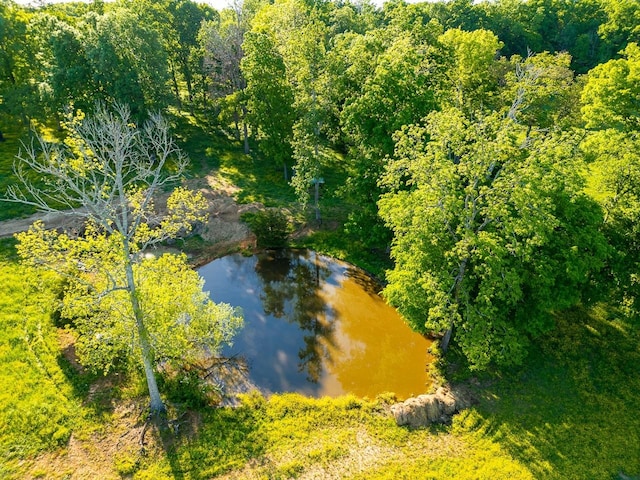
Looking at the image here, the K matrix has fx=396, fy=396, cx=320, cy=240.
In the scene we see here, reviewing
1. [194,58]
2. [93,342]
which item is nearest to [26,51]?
[194,58]

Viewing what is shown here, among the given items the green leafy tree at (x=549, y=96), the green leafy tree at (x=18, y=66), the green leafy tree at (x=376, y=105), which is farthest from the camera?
the green leafy tree at (x=18, y=66)

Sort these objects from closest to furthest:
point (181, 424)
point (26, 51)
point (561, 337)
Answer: point (181, 424), point (561, 337), point (26, 51)

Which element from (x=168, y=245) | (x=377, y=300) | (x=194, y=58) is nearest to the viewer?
(x=377, y=300)

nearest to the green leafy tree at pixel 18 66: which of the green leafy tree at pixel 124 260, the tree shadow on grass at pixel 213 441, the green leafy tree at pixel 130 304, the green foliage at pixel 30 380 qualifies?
the green foliage at pixel 30 380

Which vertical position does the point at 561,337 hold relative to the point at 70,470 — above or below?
above

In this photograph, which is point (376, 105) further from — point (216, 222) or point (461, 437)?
point (461, 437)

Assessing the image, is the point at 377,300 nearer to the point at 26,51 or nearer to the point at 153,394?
the point at 153,394

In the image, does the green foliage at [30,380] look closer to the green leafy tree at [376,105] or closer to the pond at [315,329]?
the pond at [315,329]

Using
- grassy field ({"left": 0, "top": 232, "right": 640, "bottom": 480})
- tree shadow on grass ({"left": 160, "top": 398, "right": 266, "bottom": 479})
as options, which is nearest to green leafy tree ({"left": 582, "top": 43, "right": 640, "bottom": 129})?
grassy field ({"left": 0, "top": 232, "right": 640, "bottom": 480})
